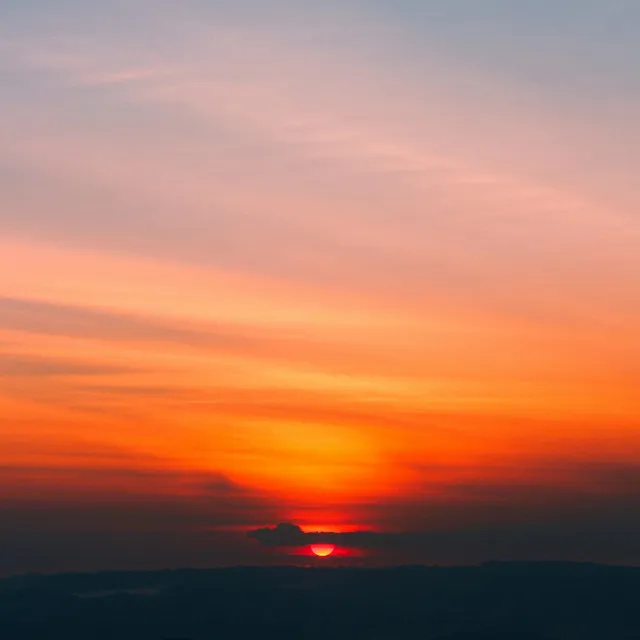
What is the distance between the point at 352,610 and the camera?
192 metres

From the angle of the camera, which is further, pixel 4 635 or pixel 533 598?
pixel 533 598

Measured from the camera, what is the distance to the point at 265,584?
199m

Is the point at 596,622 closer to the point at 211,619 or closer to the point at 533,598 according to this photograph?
the point at 533,598

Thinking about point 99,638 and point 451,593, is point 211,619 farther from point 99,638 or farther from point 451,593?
point 451,593

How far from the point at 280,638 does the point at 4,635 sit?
47.9 metres

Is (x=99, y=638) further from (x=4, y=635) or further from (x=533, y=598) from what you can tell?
(x=533, y=598)

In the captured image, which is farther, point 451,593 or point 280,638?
point 451,593

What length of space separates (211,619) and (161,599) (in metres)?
16.1

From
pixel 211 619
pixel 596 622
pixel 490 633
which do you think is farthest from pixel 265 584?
pixel 596 622

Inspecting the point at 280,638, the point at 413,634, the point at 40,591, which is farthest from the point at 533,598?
the point at 40,591

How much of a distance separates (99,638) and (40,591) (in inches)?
961

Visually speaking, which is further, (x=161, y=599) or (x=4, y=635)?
(x=161, y=599)

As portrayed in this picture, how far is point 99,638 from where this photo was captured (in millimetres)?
180750

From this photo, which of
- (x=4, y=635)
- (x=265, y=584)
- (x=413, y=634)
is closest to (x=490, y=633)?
(x=413, y=634)
